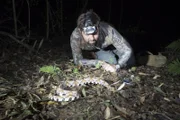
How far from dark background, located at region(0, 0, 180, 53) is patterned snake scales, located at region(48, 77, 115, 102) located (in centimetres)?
375

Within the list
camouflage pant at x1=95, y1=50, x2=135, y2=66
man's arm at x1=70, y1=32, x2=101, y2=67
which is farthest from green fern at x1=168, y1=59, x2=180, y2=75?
man's arm at x1=70, y1=32, x2=101, y2=67

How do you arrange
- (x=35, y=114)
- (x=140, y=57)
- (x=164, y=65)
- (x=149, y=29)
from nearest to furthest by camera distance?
(x=35, y=114) → (x=164, y=65) → (x=140, y=57) → (x=149, y=29)

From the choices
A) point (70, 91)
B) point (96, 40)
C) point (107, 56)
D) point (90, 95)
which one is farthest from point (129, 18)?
point (70, 91)

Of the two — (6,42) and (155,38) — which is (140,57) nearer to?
(155,38)

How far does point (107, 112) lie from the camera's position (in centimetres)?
369

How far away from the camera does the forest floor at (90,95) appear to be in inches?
143

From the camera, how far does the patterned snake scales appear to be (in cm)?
400

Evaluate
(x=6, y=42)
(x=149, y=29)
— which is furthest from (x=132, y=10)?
(x=6, y=42)

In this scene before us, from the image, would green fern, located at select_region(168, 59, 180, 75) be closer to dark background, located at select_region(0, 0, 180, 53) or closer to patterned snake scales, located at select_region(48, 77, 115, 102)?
patterned snake scales, located at select_region(48, 77, 115, 102)

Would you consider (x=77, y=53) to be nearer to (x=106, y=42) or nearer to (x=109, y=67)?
(x=106, y=42)

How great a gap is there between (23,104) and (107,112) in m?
1.41

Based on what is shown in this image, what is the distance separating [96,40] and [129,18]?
28.7ft

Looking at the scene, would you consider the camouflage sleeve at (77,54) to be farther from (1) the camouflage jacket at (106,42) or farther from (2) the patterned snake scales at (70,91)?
(2) the patterned snake scales at (70,91)

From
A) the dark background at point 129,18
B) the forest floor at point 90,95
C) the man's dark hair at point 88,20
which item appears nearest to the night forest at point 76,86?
the forest floor at point 90,95
